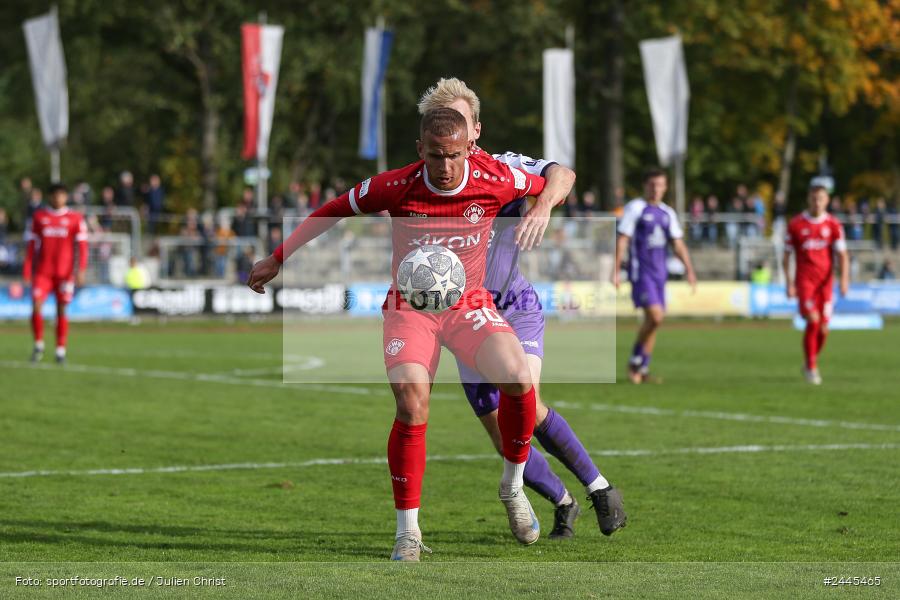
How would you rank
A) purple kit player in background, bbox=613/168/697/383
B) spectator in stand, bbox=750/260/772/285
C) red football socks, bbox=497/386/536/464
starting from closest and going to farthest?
red football socks, bbox=497/386/536/464, purple kit player in background, bbox=613/168/697/383, spectator in stand, bbox=750/260/772/285

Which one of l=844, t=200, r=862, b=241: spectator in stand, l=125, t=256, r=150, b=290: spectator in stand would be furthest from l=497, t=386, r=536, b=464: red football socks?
l=844, t=200, r=862, b=241: spectator in stand

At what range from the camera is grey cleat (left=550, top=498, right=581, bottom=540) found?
7504 mm

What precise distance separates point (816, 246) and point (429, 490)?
943cm

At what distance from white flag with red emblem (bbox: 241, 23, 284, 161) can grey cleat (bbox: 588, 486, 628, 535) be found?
91.1 feet

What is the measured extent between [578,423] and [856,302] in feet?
68.5

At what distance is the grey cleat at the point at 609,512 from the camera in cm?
735

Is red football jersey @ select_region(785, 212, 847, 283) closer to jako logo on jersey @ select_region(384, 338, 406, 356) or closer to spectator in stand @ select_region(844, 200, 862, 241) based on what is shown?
jako logo on jersey @ select_region(384, 338, 406, 356)

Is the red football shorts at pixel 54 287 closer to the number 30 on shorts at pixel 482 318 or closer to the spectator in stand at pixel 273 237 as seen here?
the spectator in stand at pixel 273 237

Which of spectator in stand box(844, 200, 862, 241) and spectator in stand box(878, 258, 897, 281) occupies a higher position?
spectator in stand box(844, 200, 862, 241)

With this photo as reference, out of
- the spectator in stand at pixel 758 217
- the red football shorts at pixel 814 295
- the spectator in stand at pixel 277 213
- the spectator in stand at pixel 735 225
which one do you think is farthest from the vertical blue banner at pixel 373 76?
the red football shorts at pixel 814 295

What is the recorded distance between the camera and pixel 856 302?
106 feet

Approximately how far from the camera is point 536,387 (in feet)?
23.7

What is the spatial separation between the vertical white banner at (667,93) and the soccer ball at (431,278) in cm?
2856

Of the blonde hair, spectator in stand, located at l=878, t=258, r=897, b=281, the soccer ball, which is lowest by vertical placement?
spectator in stand, located at l=878, t=258, r=897, b=281
